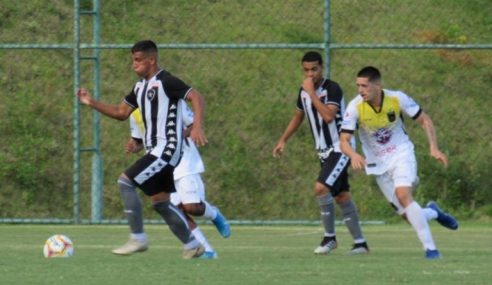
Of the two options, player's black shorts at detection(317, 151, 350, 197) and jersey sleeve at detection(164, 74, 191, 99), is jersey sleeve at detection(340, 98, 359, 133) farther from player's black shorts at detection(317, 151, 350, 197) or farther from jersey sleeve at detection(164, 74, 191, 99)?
jersey sleeve at detection(164, 74, 191, 99)

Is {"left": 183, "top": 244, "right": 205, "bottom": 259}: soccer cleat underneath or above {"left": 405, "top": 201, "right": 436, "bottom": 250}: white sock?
underneath

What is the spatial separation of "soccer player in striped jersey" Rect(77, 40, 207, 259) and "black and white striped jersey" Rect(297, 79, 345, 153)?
2.06m

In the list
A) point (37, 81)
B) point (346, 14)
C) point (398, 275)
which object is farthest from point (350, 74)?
point (398, 275)

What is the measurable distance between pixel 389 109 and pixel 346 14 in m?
8.93

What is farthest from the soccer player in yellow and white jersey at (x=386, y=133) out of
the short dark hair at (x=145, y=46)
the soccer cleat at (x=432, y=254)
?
the short dark hair at (x=145, y=46)

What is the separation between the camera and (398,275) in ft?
32.5

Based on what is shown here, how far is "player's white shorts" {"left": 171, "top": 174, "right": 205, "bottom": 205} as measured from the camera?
14.0 metres

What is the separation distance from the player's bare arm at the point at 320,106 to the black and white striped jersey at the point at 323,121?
3.9 inches

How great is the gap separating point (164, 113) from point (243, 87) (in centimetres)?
887

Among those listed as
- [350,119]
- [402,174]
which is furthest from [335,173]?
[402,174]

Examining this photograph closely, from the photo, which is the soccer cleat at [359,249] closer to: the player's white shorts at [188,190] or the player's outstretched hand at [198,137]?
the player's white shorts at [188,190]

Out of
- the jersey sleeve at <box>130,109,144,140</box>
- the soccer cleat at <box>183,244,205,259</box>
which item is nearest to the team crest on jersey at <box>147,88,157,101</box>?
the soccer cleat at <box>183,244,205,259</box>

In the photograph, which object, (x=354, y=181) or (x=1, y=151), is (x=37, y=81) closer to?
(x=1, y=151)

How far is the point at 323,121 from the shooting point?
13.9m
